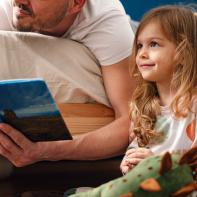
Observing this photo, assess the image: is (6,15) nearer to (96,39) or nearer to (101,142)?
(96,39)

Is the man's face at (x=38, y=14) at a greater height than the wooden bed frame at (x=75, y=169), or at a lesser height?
greater

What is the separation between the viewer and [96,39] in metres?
1.57

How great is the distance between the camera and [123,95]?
1554 millimetres

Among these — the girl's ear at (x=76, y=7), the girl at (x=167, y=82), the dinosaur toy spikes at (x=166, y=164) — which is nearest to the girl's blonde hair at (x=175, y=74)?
the girl at (x=167, y=82)

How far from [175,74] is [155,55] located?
0.22 feet

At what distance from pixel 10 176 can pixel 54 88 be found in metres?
0.27

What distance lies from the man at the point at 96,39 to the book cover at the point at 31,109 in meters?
0.18

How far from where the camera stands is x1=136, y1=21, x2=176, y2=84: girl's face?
135 cm

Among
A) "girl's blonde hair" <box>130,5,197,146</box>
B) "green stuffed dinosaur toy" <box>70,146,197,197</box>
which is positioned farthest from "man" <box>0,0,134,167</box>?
"green stuffed dinosaur toy" <box>70,146,197,197</box>

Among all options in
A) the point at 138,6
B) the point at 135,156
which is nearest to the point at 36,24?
the point at 135,156

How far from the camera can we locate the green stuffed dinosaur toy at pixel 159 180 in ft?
3.12

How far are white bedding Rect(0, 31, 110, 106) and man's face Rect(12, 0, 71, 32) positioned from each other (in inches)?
1.3

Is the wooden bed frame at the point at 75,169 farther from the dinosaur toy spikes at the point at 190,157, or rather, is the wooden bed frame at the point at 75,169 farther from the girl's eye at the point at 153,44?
the dinosaur toy spikes at the point at 190,157

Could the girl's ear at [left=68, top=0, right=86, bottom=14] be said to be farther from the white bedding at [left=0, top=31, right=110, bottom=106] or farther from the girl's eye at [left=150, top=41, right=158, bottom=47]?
the girl's eye at [left=150, top=41, right=158, bottom=47]
